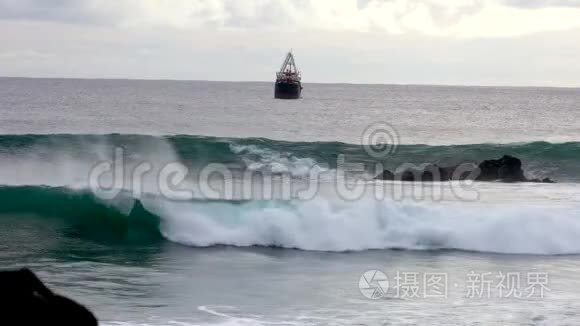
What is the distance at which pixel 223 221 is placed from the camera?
1636cm

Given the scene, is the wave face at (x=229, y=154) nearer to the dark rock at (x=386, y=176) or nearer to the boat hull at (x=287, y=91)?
the dark rock at (x=386, y=176)

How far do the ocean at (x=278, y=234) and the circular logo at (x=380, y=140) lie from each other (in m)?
1.42

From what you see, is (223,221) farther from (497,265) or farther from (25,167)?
(25,167)

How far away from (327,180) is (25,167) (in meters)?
8.04

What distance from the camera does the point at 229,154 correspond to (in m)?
28.0

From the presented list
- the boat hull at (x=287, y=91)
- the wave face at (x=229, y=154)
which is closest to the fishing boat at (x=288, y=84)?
the boat hull at (x=287, y=91)

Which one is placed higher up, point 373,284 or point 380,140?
point 380,140
